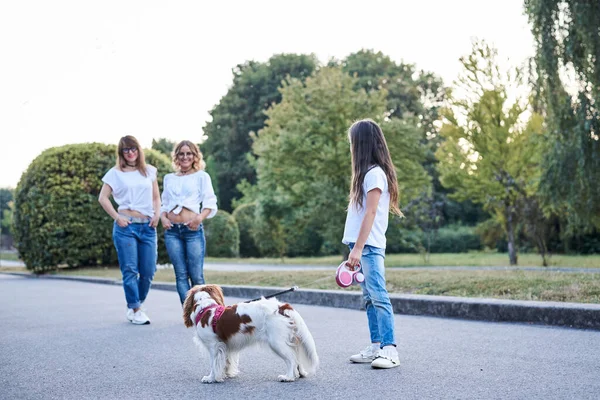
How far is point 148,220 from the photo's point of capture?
27.3ft

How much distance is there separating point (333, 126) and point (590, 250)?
14135 millimetres

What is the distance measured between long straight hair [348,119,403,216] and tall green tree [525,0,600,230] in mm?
12348

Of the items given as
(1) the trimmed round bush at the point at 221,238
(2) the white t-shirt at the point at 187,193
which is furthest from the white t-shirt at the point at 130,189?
(1) the trimmed round bush at the point at 221,238

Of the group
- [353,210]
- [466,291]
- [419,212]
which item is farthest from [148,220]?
[419,212]

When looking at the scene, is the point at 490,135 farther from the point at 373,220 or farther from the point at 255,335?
the point at 255,335

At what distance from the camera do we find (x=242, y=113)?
2003 inches

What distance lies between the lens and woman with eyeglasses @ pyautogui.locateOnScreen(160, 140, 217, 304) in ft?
25.1

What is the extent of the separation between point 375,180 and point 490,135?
1750 centimetres

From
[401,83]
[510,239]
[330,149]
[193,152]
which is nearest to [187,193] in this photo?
[193,152]

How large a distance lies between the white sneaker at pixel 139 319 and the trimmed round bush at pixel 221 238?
2682cm

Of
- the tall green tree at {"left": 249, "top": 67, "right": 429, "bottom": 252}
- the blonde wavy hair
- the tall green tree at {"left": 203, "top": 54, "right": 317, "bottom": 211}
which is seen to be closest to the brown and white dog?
the blonde wavy hair

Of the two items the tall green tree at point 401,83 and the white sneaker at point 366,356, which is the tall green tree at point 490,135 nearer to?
the white sneaker at point 366,356

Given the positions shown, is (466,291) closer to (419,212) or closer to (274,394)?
(274,394)

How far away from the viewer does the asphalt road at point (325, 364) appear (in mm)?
4336
